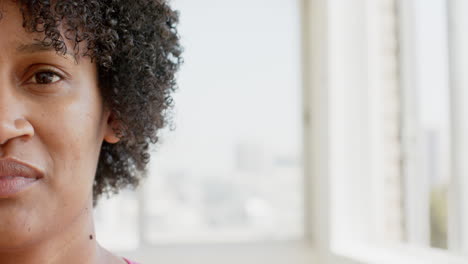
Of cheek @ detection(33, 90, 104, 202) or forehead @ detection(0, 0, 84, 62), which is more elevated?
forehead @ detection(0, 0, 84, 62)

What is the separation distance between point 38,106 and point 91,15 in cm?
25

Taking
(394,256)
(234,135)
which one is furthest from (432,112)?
(234,135)

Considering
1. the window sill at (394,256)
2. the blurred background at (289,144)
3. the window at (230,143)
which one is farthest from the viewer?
the window at (230,143)

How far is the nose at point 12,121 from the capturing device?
1284 mm

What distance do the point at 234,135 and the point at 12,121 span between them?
302 centimetres

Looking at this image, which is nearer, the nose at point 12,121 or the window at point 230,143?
the nose at point 12,121

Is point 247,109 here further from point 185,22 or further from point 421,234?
point 421,234

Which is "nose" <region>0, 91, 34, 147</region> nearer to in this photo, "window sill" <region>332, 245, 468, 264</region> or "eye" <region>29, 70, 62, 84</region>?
"eye" <region>29, 70, 62, 84</region>

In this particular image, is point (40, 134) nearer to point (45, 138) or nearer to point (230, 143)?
point (45, 138)

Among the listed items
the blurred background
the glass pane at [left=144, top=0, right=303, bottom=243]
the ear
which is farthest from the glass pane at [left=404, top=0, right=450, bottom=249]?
the ear

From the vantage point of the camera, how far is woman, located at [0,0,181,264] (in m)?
1.33

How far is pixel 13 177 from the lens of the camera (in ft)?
4.29

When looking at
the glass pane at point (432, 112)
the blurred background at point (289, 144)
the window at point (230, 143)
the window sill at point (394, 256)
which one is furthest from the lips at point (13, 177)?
the window at point (230, 143)

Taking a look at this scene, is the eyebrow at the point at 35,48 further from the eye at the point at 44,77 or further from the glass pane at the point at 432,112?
the glass pane at the point at 432,112
